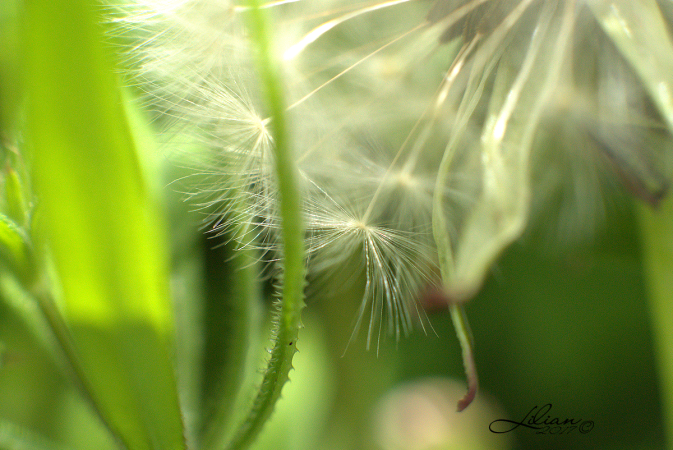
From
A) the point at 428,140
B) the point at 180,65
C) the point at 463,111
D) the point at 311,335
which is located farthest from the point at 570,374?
the point at 180,65

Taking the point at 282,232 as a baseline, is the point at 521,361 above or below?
below

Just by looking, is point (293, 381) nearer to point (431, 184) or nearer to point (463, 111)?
point (431, 184)

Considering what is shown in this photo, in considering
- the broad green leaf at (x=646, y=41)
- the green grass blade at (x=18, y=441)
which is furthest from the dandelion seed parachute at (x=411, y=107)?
the green grass blade at (x=18, y=441)

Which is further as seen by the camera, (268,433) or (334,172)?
(268,433)

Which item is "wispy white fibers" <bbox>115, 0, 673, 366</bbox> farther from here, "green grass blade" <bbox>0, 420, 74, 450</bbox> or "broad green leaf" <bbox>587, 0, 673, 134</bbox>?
"green grass blade" <bbox>0, 420, 74, 450</bbox>

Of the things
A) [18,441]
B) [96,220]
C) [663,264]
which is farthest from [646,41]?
[18,441]

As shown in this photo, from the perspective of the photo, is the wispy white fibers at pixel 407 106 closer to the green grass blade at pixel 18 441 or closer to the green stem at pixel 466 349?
the green stem at pixel 466 349

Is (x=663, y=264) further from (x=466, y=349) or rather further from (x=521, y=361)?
(x=521, y=361)
